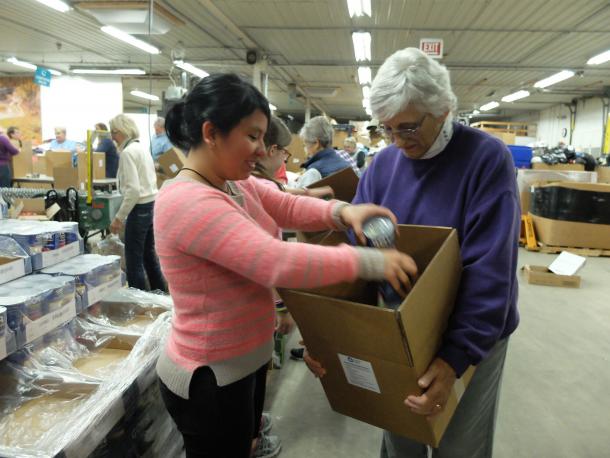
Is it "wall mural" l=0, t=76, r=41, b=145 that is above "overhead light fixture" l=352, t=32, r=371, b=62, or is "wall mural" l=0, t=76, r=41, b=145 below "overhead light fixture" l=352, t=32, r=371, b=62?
below

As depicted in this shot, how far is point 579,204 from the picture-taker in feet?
20.2

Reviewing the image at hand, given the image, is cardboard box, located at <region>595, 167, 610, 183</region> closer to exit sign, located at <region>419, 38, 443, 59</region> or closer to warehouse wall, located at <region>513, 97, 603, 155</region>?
exit sign, located at <region>419, 38, 443, 59</region>

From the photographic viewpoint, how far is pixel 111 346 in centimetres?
187

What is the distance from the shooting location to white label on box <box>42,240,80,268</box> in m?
1.73

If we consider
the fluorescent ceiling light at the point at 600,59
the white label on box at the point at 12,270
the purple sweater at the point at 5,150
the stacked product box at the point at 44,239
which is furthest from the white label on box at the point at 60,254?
the fluorescent ceiling light at the point at 600,59

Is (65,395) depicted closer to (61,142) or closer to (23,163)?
(23,163)

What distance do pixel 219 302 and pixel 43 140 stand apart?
13511mm

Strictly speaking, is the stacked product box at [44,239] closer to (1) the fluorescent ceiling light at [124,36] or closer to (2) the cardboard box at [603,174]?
(1) the fluorescent ceiling light at [124,36]

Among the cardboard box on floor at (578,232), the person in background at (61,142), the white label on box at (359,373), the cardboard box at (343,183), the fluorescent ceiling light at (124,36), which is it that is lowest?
the cardboard box on floor at (578,232)

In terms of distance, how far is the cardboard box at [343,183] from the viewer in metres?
1.94

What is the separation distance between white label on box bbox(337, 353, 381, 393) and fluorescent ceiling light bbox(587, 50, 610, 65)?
32.8 ft

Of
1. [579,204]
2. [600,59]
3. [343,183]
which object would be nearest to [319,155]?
[343,183]

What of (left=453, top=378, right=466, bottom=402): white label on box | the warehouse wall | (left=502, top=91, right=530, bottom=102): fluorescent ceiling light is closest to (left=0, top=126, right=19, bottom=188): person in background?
(left=453, top=378, right=466, bottom=402): white label on box

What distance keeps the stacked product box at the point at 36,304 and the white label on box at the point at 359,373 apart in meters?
1.01
